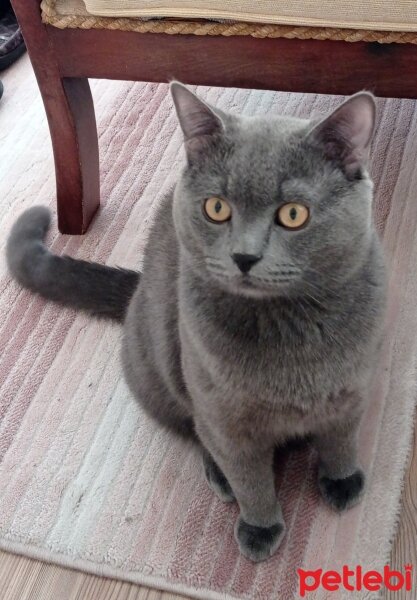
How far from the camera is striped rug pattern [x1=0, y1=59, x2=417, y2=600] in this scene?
3.40 feet

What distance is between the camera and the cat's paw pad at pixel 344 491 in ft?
3.50

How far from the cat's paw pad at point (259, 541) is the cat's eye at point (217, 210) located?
51 cm

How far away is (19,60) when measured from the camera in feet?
7.02

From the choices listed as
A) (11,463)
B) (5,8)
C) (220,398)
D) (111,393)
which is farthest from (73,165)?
(5,8)

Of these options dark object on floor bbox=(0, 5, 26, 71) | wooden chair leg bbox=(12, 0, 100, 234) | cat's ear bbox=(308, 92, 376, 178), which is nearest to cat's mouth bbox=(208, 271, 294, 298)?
cat's ear bbox=(308, 92, 376, 178)

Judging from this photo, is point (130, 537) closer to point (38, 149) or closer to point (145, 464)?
point (145, 464)

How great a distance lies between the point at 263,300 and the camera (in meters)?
0.86

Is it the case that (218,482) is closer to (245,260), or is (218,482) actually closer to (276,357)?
(276,357)

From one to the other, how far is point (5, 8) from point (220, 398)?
1.87 m

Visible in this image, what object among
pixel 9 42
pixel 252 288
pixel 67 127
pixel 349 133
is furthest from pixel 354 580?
pixel 9 42

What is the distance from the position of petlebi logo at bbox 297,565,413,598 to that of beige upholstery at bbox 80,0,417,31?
2.84 feet

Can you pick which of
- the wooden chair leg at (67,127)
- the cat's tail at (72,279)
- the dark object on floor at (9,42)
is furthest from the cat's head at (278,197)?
the dark object on floor at (9,42)

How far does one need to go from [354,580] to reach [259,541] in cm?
15

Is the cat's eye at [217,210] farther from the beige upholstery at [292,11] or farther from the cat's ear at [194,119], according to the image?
the beige upholstery at [292,11]
